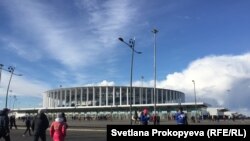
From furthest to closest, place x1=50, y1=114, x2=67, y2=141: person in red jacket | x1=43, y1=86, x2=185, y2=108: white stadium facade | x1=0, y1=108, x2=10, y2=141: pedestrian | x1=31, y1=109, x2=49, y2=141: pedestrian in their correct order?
x1=43, y1=86, x2=185, y2=108: white stadium facade, x1=0, y1=108, x2=10, y2=141: pedestrian, x1=31, y1=109, x2=49, y2=141: pedestrian, x1=50, y1=114, x2=67, y2=141: person in red jacket

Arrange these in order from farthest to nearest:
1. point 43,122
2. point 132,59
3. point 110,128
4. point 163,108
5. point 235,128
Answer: point 163,108, point 132,59, point 43,122, point 110,128, point 235,128

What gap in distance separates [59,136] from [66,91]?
155822 mm

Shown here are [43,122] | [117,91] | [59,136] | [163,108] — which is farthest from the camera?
[117,91]

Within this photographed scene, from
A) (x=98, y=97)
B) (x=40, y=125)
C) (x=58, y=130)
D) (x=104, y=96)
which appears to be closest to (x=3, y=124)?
(x=40, y=125)

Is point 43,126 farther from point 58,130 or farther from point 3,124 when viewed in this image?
point 58,130

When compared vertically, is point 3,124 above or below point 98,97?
below

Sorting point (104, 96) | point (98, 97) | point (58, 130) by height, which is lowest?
point (58, 130)

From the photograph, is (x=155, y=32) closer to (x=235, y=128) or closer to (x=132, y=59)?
(x=132, y=59)

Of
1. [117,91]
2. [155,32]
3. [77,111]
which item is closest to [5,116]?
[155,32]

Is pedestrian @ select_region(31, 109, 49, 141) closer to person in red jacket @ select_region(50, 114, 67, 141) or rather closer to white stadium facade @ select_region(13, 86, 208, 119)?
person in red jacket @ select_region(50, 114, 67, 141)

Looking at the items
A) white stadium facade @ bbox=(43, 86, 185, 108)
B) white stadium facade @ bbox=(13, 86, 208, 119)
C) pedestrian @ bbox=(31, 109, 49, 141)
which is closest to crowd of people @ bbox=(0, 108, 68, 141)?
pedestrian @ bbox=(31, 109, 49, 141)

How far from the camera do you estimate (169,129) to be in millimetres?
8773

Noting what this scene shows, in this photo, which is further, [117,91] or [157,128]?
[117,91]

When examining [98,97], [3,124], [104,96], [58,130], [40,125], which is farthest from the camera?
[98,97]
